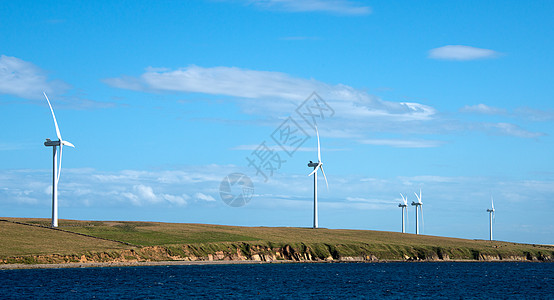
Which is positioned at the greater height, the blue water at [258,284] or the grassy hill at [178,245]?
the grassy hill at [178,245]

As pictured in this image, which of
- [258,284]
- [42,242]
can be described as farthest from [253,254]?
[258,284]

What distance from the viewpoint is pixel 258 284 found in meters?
107

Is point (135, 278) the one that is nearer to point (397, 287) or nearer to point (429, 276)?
point (397, 287)

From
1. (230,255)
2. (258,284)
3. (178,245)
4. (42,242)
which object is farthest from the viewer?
(230,255)

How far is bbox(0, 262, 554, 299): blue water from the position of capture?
89.8 m

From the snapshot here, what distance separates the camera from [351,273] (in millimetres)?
137875

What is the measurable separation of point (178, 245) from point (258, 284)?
44060mm

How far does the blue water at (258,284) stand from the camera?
89.8 m

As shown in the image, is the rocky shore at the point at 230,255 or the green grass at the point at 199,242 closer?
the rocky shore at the point at 230,255

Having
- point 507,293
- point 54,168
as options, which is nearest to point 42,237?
point 54,168

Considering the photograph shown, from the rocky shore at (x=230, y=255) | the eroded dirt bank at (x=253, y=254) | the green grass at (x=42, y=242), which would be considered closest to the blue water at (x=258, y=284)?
the rocky shore at (x=230, y=255)

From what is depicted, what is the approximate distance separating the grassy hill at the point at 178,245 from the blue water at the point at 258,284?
3512 mm

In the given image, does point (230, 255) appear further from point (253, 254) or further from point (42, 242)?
point (42, 242)

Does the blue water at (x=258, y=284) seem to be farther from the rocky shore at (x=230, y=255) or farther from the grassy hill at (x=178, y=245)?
the grassy hill at (x=178, y=245)
